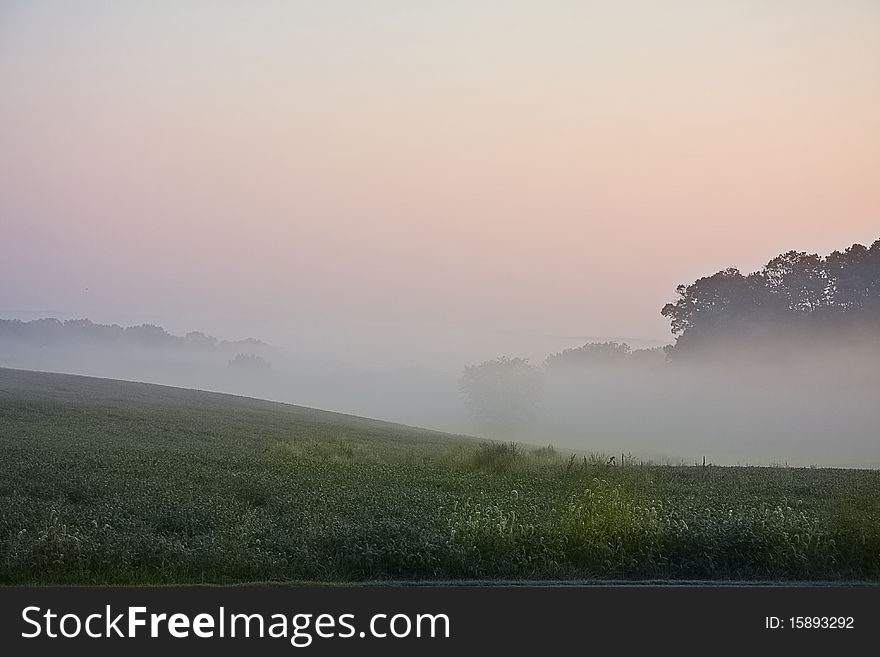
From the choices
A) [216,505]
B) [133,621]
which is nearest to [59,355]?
[216,505]

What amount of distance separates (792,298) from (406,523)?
1628cm

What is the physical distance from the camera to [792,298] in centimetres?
2247

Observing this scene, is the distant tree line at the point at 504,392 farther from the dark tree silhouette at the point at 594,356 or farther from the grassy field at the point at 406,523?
the grassy field at the point at 406,523

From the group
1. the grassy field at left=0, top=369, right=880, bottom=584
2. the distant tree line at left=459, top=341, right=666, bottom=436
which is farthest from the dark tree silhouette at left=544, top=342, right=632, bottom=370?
the grassy field at left=0, top=369, right=880, bottom=584

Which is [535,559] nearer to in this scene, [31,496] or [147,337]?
[31,496]

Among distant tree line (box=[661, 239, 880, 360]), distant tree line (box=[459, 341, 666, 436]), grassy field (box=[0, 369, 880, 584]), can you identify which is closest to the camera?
grassy field (box=[0, 369, 880, 584])

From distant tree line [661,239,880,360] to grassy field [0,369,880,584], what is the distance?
743cm

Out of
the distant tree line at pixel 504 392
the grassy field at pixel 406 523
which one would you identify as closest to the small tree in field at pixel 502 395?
the distant tree line at pixel 504 392

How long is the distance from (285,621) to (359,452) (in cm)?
1368

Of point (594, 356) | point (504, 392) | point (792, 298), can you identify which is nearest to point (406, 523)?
point (792, 298)

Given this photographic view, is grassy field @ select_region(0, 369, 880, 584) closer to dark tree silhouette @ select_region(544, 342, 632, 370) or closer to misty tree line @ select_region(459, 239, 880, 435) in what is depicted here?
misty tree line @ select_region(459, 239, 880, 435)

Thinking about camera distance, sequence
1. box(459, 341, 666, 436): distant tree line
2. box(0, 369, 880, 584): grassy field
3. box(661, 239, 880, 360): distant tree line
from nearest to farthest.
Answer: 1. box(0, 369, 880, 584): grassy field
2. box(661, 239, 880, 360): distant tree line
3. box(459, 341, 666, 436): distant tree line

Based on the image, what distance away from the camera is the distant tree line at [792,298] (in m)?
21.6

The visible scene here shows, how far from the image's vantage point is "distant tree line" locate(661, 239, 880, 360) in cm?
2156
